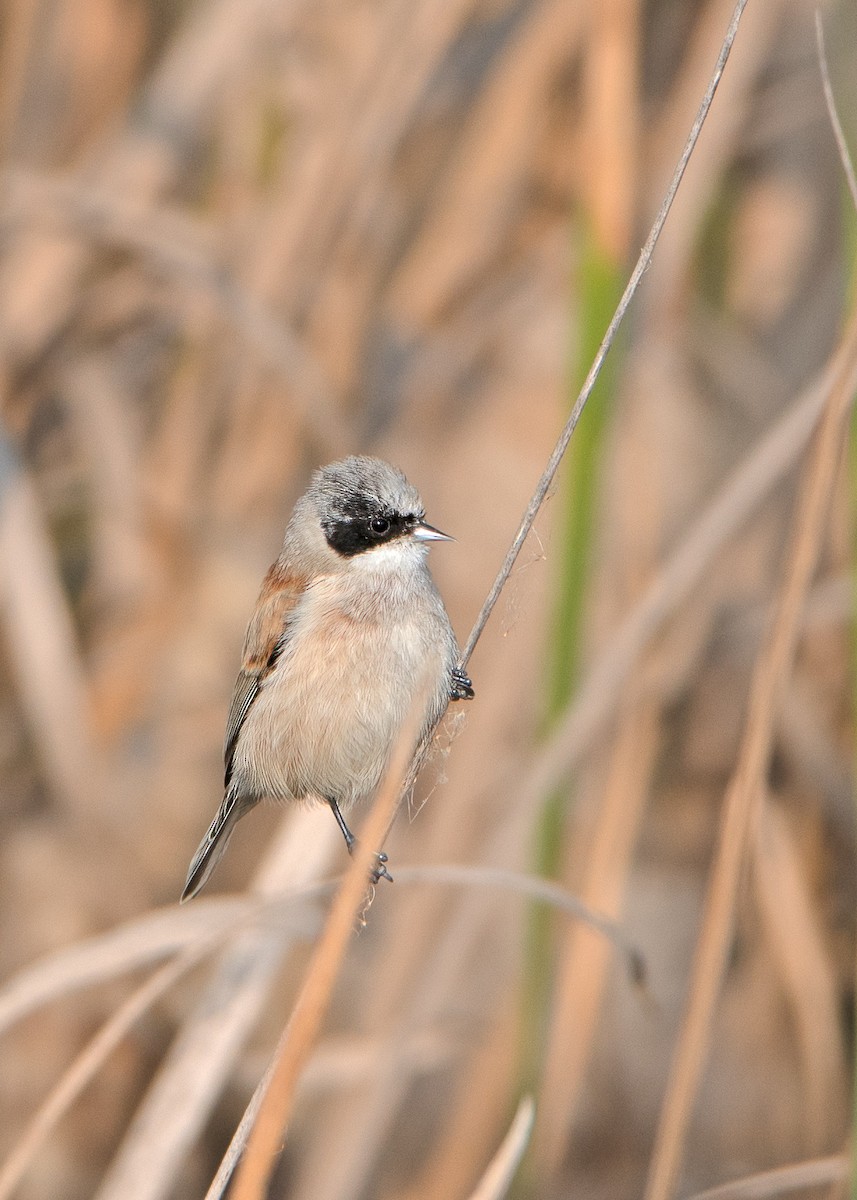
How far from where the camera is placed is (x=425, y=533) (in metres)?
2.58

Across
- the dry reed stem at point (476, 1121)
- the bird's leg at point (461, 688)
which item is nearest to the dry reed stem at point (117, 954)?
the bird's leg at point (461, 688)

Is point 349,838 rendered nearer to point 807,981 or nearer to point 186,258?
point 807,981

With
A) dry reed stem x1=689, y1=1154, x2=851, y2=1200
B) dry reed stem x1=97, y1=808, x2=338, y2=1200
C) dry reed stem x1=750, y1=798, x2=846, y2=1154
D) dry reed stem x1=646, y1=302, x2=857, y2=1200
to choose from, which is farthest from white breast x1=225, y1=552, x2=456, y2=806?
dry reed stem x1=750, y1=798, x2=846, y2=1154

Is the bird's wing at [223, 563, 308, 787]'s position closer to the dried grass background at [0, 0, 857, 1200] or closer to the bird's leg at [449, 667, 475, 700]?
the bird's leg at [449, 667, 475, 700]

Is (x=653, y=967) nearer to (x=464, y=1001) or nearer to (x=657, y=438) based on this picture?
(x=464, y=1001)

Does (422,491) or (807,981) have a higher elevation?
(422,491)

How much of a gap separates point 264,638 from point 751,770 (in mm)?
1137

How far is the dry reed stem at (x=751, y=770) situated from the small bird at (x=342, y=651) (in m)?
0.61

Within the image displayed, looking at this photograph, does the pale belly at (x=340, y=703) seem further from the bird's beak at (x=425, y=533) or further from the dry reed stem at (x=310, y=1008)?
the dry reed stem at (x=310, y=1008)

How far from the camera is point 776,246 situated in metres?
4.59

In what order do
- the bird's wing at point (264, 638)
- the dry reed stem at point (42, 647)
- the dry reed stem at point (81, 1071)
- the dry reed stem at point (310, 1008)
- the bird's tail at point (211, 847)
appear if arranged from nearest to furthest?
the dry reed stem at point (310, 1008)
the dry reed stem at point (81, 1071)
the bird's tail at point (211, 847)
the bird's wing at point (264, 638)
the dry reed stem at point (42, 647)

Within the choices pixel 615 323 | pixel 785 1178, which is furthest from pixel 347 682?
pixel 785 1178

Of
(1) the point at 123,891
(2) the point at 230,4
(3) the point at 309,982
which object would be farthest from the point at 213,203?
(3) the point at 309,982

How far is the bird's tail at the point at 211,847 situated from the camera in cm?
263
